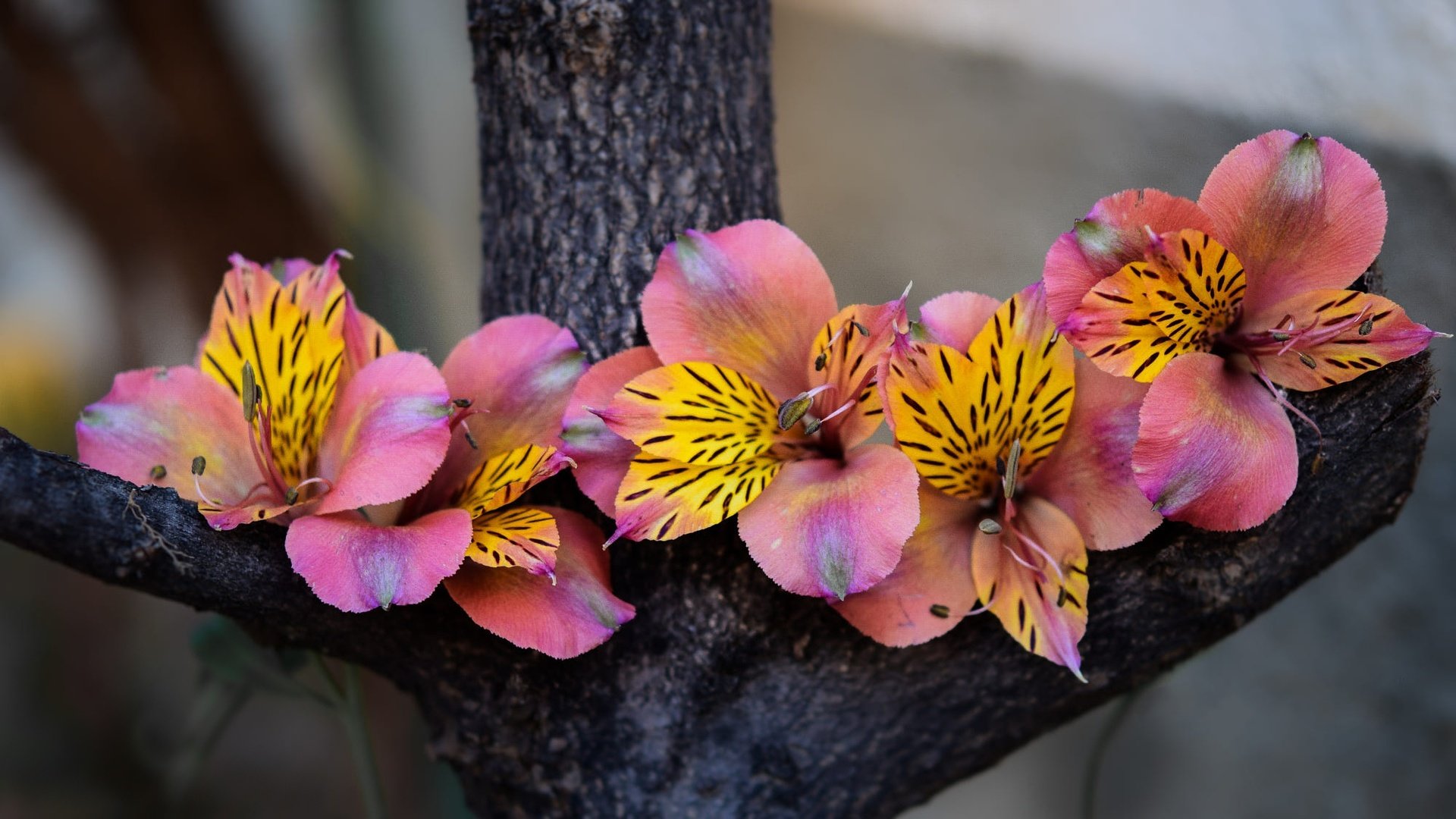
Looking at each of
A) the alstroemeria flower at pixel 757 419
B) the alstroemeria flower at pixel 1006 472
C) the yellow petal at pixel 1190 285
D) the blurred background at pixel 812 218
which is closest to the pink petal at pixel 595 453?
the alstroemeria flower at pixel 757 419

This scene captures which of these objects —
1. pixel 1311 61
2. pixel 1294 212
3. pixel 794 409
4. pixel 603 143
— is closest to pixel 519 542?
pixel 794 409

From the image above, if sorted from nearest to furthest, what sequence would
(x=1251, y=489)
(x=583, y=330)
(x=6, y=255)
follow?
(x=1251, y=489)
(x=583, y=330)
(x=6, y=255)

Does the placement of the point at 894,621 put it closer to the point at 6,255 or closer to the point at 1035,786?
the point at 1035,786

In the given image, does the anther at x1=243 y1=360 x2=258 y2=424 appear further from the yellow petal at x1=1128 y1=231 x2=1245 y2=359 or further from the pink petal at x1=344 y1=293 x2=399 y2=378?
the yellow petal at x1=1128 y1=231 x2=1245 y2=359

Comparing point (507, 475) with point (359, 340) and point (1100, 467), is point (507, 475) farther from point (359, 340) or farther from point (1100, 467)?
point (1100, 467)

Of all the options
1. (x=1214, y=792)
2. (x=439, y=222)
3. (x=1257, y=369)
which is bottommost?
(x=1214, y=792)

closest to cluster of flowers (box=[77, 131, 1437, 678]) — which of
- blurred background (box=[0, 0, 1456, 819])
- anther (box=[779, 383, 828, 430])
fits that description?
anther (box=[779, 383, 828, 430])

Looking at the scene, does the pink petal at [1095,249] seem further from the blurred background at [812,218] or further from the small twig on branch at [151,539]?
the small twig on branch at [151,539]

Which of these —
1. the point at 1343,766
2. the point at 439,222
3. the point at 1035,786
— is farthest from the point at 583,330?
the point at 439,222
